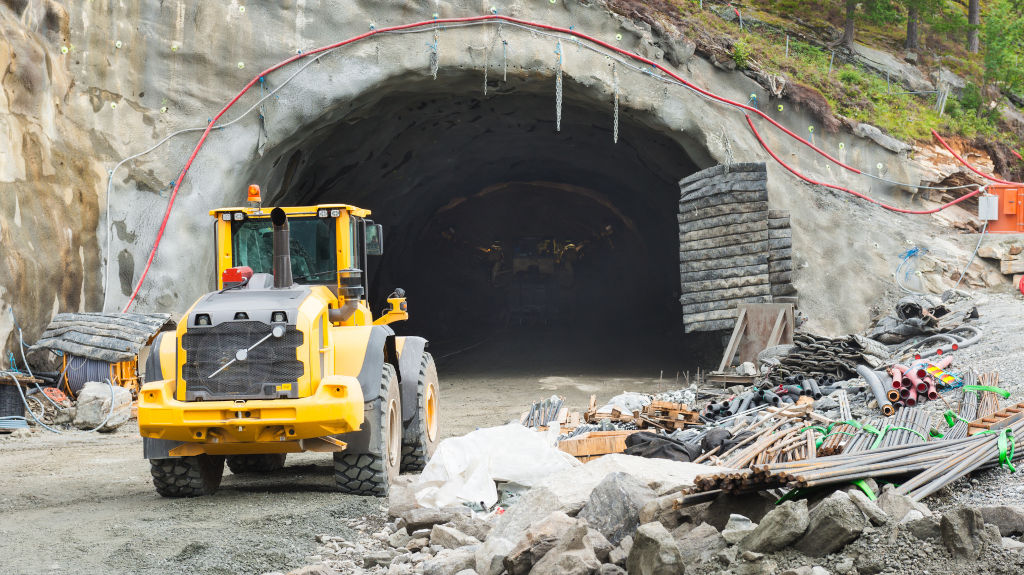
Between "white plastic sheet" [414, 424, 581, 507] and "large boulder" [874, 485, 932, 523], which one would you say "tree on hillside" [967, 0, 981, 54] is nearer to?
"white plastic sheet" [414, 424, 581, 507]

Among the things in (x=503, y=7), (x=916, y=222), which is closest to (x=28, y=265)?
(x=503, y=7)

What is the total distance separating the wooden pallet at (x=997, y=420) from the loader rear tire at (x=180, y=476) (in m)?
5.51

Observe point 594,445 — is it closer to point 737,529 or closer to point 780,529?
point 737,529

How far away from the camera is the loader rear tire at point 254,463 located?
28.5ft

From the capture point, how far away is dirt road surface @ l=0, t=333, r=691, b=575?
549 centimetres

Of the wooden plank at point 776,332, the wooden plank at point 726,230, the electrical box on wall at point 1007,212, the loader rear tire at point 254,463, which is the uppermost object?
the electrical box on wall at point 1007,212

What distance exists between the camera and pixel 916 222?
15438mm

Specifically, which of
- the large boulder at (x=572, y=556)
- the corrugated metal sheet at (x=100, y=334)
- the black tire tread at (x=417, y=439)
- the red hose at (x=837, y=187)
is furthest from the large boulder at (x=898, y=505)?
the red hose at (x=837, y=187)

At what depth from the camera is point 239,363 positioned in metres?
6.83

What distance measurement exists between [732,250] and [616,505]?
32.1ft

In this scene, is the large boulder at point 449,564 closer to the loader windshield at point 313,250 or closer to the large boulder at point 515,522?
the large boulder at point 515,522

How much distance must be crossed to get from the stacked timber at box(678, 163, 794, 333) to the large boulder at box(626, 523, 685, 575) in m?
10.3

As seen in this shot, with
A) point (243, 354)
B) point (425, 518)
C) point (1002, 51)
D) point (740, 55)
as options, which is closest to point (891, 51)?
point (1002, 51)

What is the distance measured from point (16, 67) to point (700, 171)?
32.6 feet
